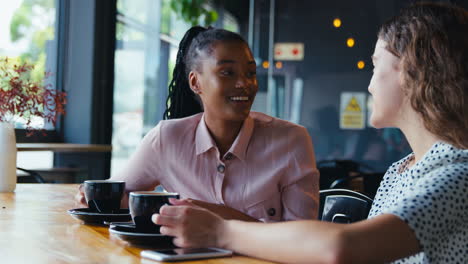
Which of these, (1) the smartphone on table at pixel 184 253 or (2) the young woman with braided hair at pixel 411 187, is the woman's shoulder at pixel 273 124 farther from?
(1) the smartphone on table at pixel 184 253

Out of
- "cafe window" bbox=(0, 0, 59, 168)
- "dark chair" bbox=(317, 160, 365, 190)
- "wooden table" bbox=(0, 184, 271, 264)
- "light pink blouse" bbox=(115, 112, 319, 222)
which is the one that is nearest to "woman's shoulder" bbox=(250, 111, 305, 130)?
"light pink blouse" bbox=(115, 112, 319, 222)

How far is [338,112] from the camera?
19.6 ft

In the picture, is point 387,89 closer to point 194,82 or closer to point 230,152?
point 230,152

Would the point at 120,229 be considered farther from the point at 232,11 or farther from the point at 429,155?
the point at 232,11

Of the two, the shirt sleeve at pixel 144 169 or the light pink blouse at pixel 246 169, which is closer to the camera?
the light pink blouse at pixel 246 169

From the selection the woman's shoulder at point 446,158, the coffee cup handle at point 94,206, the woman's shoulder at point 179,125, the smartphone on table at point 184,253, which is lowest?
the smartphone on table at point 184,253

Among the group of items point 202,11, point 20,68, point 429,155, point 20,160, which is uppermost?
point 202,11

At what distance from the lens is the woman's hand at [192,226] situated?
49.7 inches

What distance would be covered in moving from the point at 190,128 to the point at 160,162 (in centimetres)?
15

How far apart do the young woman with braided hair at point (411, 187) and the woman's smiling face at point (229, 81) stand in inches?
32.9

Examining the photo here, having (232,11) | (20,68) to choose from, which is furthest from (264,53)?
(20,68)

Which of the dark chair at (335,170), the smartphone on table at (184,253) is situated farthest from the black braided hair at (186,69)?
the dark chair at (335,170)

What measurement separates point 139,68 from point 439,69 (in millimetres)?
5432

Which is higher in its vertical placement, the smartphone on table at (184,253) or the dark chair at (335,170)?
the smartphone on table at (184,253)
